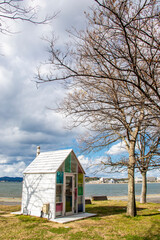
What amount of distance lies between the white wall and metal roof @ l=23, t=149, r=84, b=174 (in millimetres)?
285

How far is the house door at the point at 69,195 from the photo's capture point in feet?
38.0

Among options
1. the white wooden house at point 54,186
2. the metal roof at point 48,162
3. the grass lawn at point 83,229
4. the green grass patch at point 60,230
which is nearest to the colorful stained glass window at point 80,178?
the white wooden house at point 54,186

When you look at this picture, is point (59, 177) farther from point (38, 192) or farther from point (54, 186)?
point (38, 192)

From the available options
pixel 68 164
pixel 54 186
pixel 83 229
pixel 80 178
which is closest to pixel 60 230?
pixel 83 229

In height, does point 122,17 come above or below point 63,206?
above

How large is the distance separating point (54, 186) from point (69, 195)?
1.52 m

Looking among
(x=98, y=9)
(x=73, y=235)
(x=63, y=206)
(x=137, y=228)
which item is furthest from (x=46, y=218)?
(x=98, y=9)

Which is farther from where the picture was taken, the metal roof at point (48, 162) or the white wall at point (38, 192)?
the metal roof at point (48, 162)

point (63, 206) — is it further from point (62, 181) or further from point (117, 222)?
point (117, 222)

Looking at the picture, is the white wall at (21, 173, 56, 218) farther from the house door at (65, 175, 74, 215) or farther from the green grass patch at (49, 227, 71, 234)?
the green grass patch at (49, 227, 71, 234)

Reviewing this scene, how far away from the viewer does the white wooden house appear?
10961mm

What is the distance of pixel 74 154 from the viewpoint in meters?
12.8

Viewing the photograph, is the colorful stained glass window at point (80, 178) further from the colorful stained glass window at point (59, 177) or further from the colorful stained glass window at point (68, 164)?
the colorful stained glass window at point (59, 177)

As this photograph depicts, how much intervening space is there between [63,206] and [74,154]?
10.0 feet
